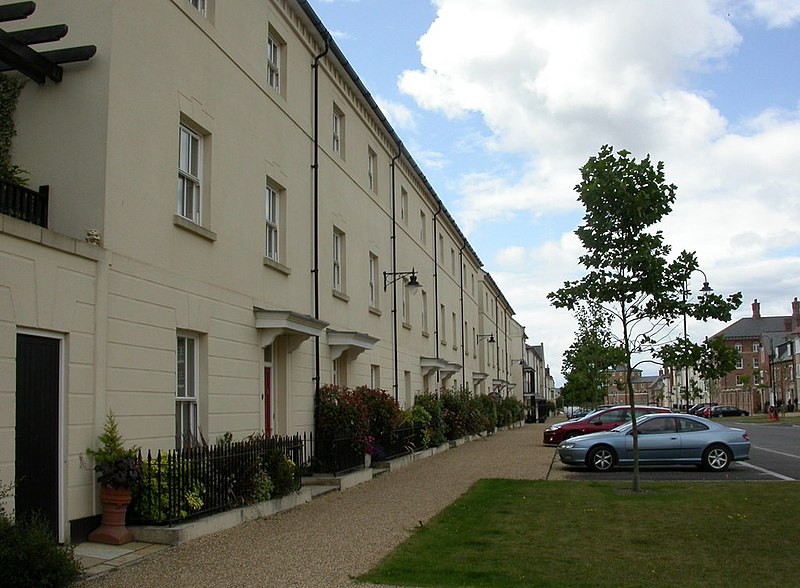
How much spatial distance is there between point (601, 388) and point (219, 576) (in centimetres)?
5042

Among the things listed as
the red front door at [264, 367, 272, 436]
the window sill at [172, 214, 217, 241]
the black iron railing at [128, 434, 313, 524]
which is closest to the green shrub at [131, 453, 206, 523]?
the black iron railing at [128, 434, 313, 524]

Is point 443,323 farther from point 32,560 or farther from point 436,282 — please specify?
point 32,560

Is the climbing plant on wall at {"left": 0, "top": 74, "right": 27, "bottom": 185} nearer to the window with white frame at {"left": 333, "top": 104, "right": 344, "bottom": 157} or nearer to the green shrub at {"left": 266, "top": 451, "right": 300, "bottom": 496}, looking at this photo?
the green shrub at {"left": 266, "top": 451, "right": 300, "bottom": 496}

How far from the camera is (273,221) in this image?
15.3 m

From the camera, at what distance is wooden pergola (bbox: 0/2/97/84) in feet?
30.4

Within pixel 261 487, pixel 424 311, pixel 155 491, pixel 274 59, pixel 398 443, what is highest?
pixel 274 59

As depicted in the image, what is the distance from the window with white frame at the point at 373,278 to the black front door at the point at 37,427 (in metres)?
14.4

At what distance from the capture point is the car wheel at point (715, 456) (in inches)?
728

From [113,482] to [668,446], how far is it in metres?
13.5

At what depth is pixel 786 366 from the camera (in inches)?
3794

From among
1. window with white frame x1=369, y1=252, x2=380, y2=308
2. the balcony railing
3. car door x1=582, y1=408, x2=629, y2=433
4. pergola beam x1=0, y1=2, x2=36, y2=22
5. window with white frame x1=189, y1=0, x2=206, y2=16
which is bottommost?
car door x1=582, y1=408, x2=629, y2=433

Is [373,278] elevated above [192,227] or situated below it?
above

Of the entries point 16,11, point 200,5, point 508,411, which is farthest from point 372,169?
point 508,411

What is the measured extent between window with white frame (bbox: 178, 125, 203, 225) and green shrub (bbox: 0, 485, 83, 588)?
5956mm
